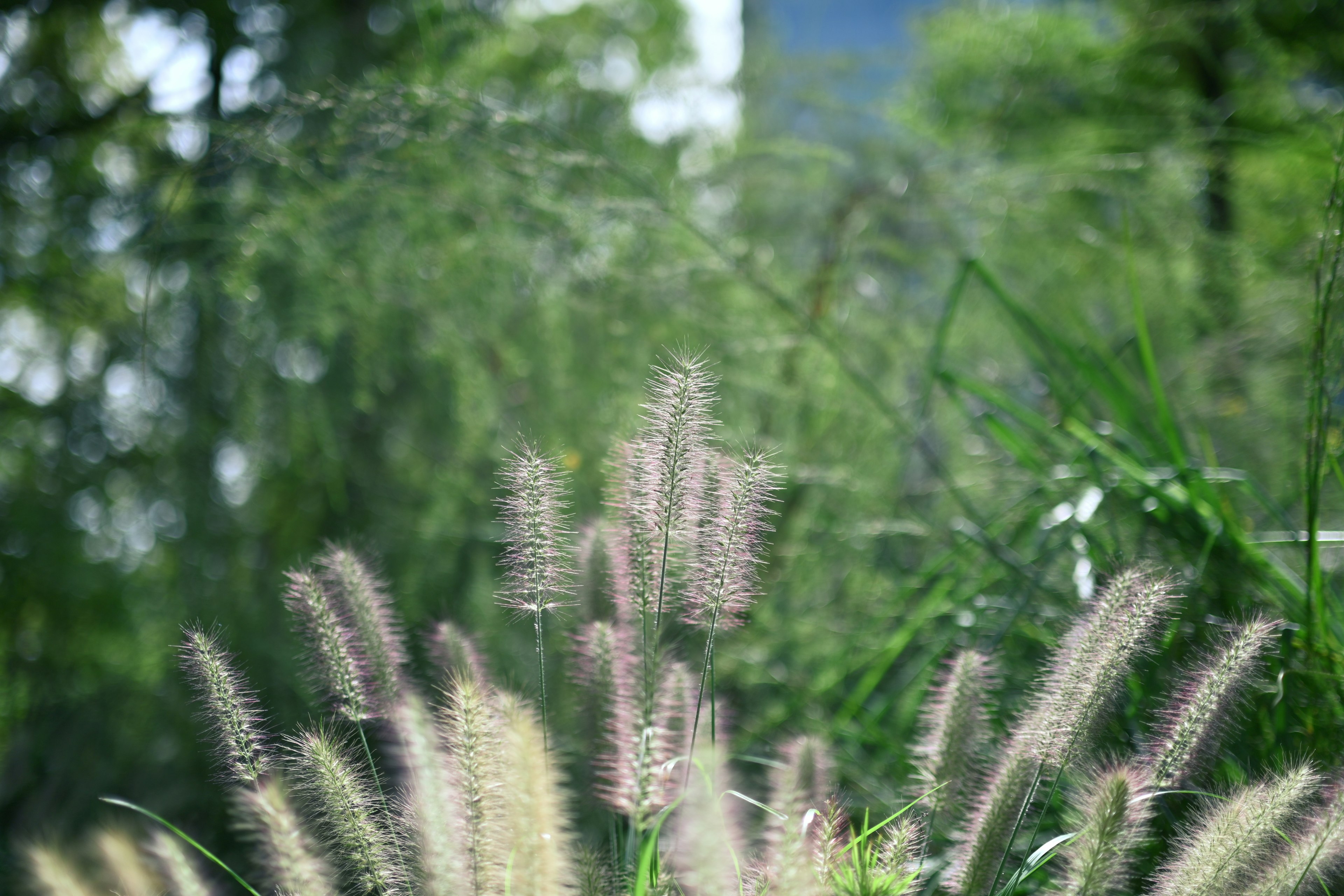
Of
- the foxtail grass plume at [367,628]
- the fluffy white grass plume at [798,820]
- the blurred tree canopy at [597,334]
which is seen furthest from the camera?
the blurred tree canopy at [597,334]

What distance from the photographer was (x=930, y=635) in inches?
42.0

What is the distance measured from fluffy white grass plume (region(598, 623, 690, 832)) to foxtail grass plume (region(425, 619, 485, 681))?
92 mm

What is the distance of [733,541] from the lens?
46cm

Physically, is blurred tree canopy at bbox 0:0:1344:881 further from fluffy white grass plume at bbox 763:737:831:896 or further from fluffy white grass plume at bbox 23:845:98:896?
fluffy white grass plume at bbox 23:845:98:896

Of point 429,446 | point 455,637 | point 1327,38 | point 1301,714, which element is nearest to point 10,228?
point 429,446

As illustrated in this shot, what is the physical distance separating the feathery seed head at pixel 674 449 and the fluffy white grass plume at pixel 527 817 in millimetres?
140

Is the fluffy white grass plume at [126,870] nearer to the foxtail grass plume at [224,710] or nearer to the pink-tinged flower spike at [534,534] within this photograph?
the foxtail grass plume at [224,710]

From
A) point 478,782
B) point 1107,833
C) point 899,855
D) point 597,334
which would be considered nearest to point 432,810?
point 478,782

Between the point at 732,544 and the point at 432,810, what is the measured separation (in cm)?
22

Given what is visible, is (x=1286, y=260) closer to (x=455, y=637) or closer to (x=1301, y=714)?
(x=1301, y=714)

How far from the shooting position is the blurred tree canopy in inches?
36.9

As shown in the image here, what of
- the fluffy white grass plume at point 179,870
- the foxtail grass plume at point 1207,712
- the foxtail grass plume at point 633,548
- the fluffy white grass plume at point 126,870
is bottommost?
the fluffy white grass plume at point 126,870

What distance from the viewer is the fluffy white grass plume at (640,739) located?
458 millimetres

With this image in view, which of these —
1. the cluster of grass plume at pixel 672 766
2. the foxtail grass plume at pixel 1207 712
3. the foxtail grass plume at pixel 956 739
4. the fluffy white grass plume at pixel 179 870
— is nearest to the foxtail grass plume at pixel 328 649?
the cluster of grass plume at pixel 672 766
